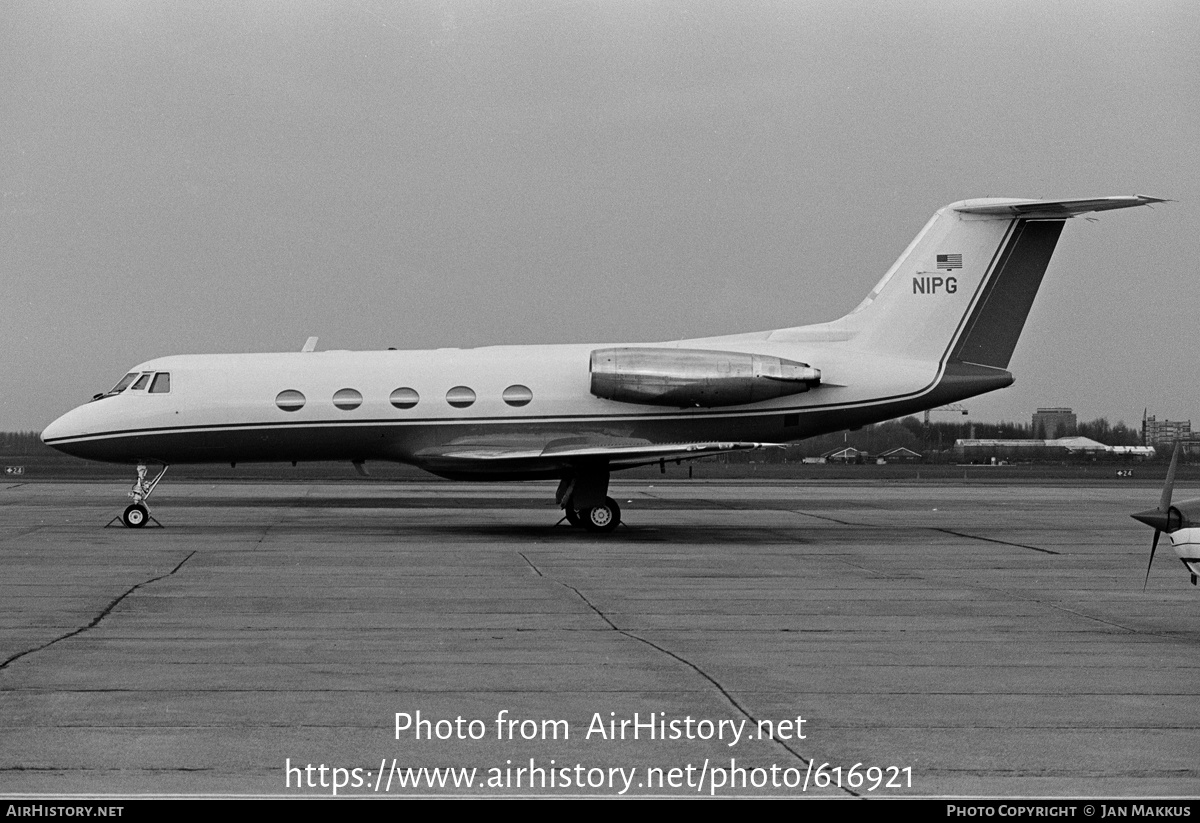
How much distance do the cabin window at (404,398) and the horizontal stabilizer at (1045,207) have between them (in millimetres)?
10474

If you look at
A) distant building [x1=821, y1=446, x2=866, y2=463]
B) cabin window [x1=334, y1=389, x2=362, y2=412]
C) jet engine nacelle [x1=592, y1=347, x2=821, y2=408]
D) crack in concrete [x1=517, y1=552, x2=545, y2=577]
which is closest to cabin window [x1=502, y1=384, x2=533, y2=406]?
jet engine nacelle [x1=592, y1=347, x2=821, y2=408]

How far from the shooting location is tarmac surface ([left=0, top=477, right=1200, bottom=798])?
6.58 meters

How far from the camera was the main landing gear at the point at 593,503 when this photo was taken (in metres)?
22.5

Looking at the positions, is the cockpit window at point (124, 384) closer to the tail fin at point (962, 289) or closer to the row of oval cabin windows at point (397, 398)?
the row of oval cabin windows at point (397, 398)

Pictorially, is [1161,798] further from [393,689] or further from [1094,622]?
[1094,622]

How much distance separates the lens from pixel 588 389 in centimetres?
2361

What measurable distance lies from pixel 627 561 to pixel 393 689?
932 centimetres

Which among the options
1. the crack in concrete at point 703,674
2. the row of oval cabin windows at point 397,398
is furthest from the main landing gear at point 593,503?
the crack in concrete at point 703,674

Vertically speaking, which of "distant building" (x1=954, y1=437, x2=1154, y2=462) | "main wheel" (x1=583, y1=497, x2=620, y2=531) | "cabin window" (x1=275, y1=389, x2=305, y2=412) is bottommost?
"distant building" (x1=954, y1=437, x2=1154, y2=462)

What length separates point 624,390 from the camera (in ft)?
76.2

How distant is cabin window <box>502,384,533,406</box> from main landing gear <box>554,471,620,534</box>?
1.84 meters

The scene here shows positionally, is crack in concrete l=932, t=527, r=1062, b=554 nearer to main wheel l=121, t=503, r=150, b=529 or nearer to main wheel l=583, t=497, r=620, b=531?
main wheel l=583, t=497, r=620, b=531

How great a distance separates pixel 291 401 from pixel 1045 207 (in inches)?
Result: 545
